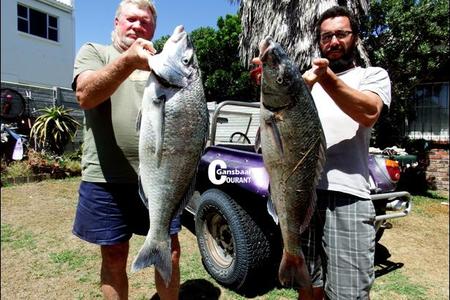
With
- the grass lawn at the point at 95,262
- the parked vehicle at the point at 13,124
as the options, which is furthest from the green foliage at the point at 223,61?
the grass lawn at the point at 95,262

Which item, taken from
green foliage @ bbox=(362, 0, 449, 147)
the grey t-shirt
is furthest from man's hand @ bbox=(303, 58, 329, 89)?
green foliage @ bbox=(362, 0, 449, 147)

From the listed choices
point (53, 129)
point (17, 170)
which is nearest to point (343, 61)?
point (17, 170)

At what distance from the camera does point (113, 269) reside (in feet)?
9.01

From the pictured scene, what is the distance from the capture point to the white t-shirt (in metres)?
2.40

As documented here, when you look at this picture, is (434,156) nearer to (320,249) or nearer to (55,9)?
(320,249)

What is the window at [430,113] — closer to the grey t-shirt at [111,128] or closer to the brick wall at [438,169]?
the brick wall at [438,169]

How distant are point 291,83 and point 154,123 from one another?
644 mm

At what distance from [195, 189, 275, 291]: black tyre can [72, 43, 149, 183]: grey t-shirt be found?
68.0 inches

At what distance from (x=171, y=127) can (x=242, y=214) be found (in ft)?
8.21

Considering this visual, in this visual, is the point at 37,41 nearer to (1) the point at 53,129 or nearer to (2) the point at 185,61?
(1) the point at 53,129

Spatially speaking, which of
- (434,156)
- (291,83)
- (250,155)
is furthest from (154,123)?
(434,156)

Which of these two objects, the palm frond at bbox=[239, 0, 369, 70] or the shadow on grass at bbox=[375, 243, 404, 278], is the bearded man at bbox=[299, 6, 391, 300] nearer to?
the shadow on grass at bbox=[375, 243, 404, 278]

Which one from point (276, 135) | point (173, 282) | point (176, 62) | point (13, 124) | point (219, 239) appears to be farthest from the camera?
point (13, 124)

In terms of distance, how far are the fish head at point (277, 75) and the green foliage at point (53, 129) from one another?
10857mm
